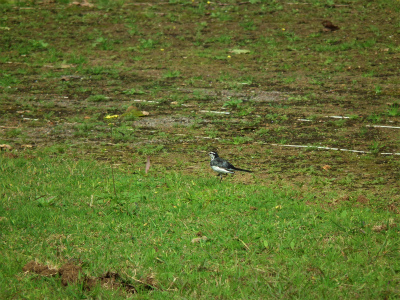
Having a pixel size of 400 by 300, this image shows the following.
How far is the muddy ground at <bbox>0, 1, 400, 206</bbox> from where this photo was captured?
8.52 metres

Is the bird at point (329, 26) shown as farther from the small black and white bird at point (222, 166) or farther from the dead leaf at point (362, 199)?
the dead leaf at point (362, 199)

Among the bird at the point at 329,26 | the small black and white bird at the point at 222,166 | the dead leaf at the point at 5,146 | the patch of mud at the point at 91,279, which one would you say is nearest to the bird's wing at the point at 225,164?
the small black and white bird at the point at 222,166

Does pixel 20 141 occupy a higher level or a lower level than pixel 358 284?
lower

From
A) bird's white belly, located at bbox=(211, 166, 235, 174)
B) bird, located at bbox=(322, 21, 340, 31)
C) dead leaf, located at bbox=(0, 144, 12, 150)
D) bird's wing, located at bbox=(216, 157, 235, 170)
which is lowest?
dead leaf, located at bbox=(0, 144, 12, 150)

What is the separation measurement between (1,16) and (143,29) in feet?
17.9

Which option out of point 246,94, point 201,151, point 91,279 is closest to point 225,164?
point 201,151

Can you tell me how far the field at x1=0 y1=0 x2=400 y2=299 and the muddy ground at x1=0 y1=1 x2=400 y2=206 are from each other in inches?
2.1

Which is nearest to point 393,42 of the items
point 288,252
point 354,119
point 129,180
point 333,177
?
point 354,119

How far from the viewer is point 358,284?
4.76 meters

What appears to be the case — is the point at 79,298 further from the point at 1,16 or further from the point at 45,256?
the point at 1,16

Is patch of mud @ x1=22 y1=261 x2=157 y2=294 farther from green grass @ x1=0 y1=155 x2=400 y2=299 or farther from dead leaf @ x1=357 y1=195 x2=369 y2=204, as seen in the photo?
dead leaf @ x1=357 y1=195 x2=369 y2=204

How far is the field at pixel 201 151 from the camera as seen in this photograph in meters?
5.01

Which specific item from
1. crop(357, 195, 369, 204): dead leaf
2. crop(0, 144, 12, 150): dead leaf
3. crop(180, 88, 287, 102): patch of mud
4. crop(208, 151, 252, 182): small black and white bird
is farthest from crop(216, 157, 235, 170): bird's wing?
crop(180, 88, 287, 102): patch of mud

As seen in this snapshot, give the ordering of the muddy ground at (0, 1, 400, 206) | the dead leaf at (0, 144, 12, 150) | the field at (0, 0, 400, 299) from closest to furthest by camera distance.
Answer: the field at (0, 0, 400, 299)
the muddy ground at (0, 1, 400, 206)
the dead leaf at (0, 144, 12, 150)
